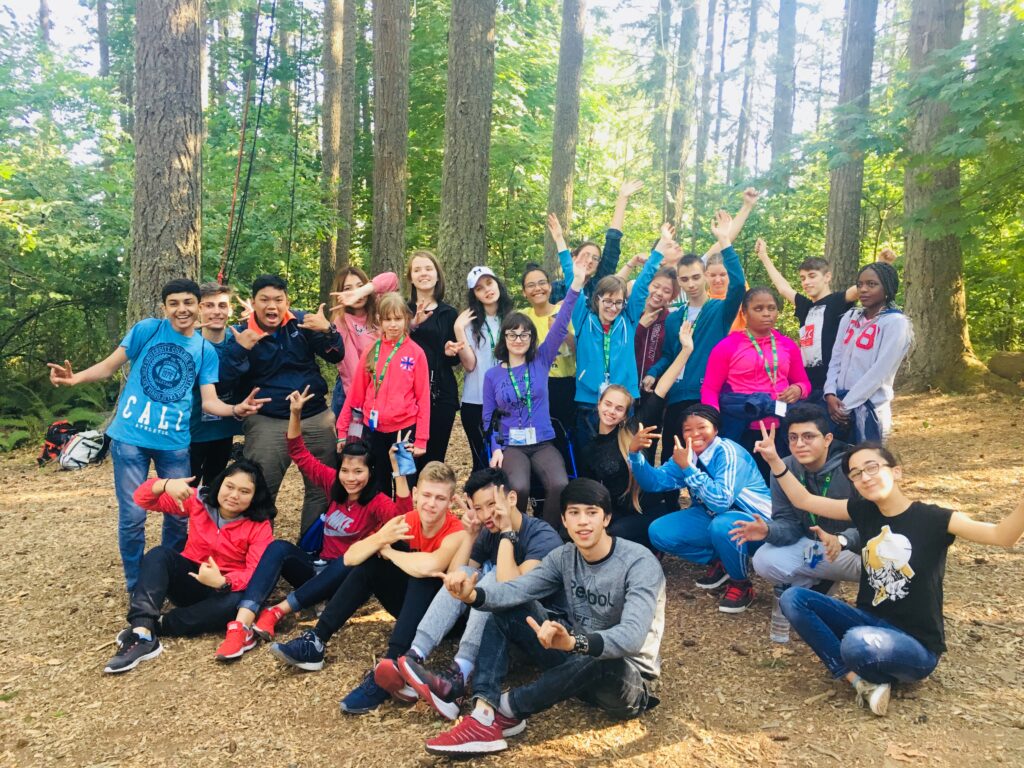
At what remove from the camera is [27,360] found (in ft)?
37.3

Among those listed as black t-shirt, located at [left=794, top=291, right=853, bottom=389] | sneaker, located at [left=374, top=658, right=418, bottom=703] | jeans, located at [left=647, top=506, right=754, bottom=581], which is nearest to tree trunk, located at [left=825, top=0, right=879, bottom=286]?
black t-shirt, located at [left=794, top=291, right=853, bottom=389]

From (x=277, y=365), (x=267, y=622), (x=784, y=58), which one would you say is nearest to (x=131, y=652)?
(x=267, y=622)

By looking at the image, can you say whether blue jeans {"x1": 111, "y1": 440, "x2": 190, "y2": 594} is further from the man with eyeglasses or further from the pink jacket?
the man with eyeglasses

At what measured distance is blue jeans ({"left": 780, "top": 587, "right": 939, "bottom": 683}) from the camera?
3166mm

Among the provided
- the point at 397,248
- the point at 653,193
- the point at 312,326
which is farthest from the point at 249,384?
the point at 653,193

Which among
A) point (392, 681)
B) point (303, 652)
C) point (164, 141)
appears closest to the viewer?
point (392, 681)

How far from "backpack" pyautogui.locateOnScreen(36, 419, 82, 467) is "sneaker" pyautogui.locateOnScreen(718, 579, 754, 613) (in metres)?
8.40

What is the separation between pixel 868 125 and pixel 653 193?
46.4 feet

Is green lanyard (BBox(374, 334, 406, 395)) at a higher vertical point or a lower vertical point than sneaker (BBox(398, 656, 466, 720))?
higher

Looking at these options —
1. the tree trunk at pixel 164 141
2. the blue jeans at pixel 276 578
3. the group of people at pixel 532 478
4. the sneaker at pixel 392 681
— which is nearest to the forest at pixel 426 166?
the tree trunk at pixel 164 141

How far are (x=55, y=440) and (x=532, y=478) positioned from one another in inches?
287

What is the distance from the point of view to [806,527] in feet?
13.4

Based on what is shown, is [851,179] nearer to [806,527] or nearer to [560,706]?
[806,527]

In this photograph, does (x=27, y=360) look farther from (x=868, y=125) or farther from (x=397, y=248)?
(x=868, y=125)
